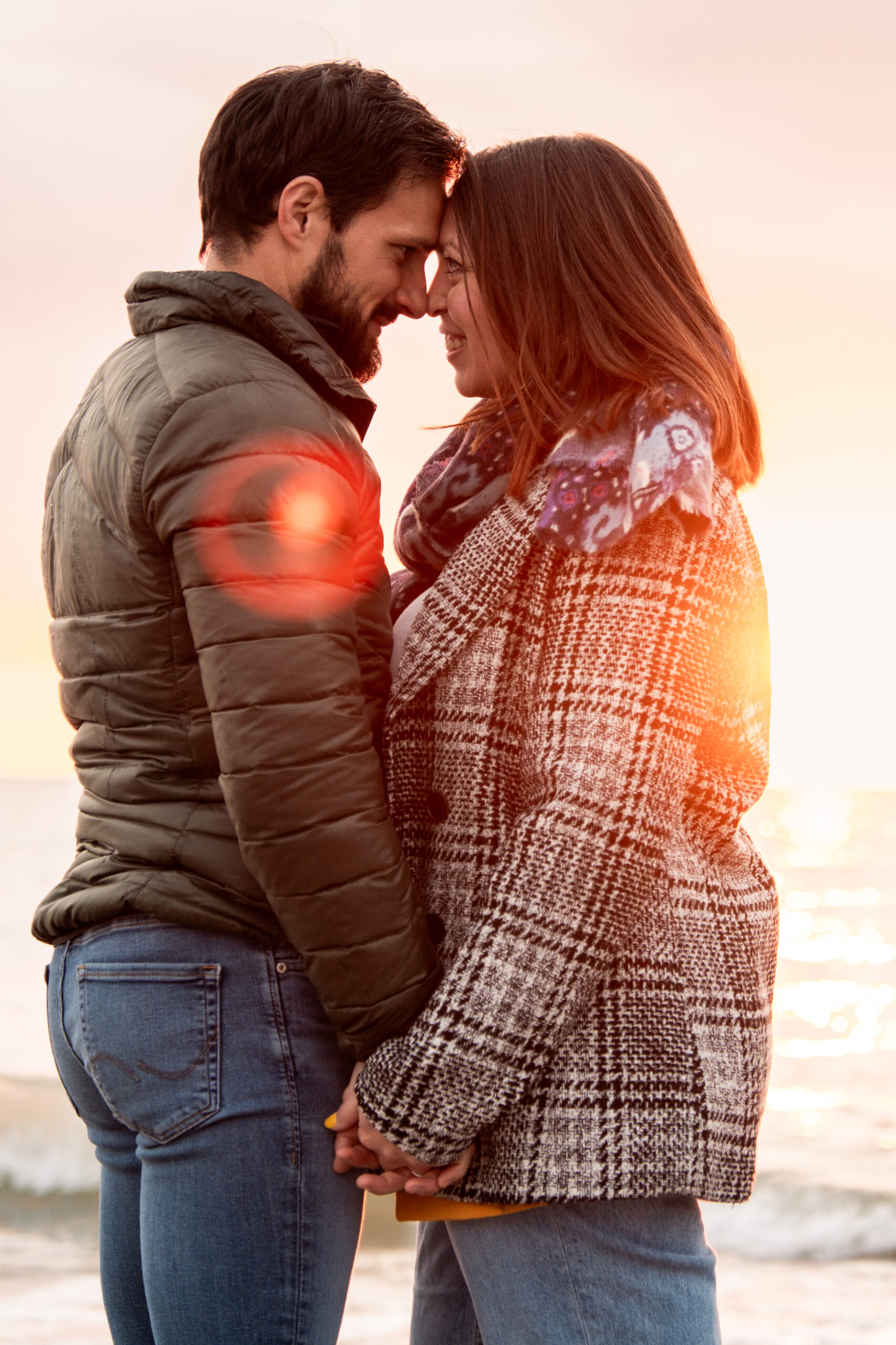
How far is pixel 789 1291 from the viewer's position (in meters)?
5.08

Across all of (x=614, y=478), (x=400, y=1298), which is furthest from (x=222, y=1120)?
(x=400, y=1298)

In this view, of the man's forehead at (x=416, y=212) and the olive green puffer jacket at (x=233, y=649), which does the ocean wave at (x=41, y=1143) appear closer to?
the olive green puffer jacket at (x=233, y=649)

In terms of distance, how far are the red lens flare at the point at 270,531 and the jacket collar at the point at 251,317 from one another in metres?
0.22

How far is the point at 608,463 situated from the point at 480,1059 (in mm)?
827

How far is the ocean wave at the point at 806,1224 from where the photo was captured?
223 inches

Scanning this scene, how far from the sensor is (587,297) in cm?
172

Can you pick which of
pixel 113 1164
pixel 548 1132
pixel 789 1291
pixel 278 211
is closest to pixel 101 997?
pixel 113 1164

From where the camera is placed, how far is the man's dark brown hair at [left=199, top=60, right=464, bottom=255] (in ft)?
5.76

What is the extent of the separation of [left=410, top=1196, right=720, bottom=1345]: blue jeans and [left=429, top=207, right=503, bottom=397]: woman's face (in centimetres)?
128

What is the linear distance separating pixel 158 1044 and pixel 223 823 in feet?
0.96

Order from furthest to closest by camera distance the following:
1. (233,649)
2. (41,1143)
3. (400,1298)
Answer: (41,1143)
(400,1298)
(233,649)

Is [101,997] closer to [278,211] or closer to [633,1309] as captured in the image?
[633,1309]

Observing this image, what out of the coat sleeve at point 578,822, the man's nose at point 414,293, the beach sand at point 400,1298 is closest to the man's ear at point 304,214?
the man's nose at point 414,293

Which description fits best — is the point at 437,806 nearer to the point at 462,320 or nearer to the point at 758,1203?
the point at 462,320
